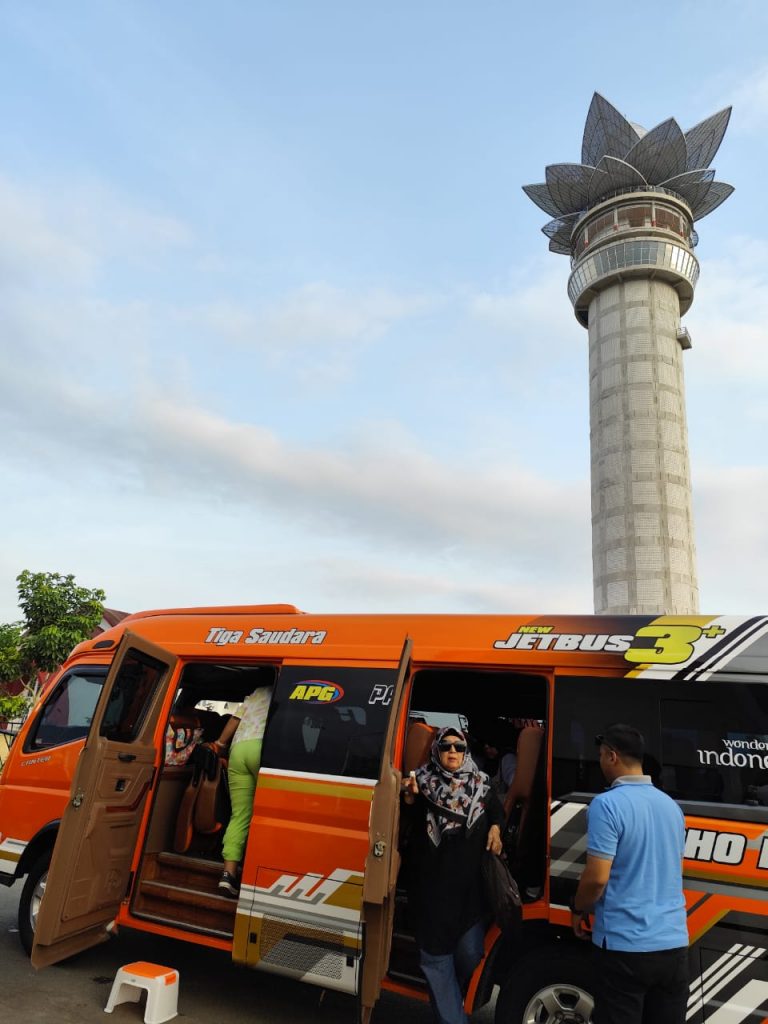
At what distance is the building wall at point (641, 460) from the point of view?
→ 4234 cm

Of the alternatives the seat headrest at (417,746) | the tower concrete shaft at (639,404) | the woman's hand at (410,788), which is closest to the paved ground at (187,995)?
the seat headrest at (417,746)

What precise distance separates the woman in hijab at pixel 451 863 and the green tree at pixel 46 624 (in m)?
19.2

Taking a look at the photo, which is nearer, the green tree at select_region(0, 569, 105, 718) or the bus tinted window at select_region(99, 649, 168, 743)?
the bus tinted window at select_region(99, 649, 168, 743)

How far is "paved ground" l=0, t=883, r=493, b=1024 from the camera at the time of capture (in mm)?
4934

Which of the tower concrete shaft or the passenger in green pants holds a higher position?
the tower concrete shaft

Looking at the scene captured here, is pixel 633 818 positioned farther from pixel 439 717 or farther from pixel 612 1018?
pixel 439 717

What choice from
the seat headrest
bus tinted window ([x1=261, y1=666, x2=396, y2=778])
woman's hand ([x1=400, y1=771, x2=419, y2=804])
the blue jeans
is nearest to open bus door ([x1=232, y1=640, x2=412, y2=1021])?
bus tinted window ([x1=261, y1=666, x2=396, y2=778])

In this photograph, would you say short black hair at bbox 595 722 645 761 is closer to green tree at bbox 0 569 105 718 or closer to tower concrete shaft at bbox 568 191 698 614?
green tree at bbox 0 569 105 718

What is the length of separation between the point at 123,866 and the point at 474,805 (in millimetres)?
3017

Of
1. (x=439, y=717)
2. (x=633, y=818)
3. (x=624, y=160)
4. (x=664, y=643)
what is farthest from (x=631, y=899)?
(x=624, y=160)

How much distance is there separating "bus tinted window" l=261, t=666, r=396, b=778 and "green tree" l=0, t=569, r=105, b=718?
1789 cm

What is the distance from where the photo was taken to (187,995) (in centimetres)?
533

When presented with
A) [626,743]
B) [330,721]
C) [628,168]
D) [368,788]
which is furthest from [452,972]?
[628,168]

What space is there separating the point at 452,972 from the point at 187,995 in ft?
7.89
